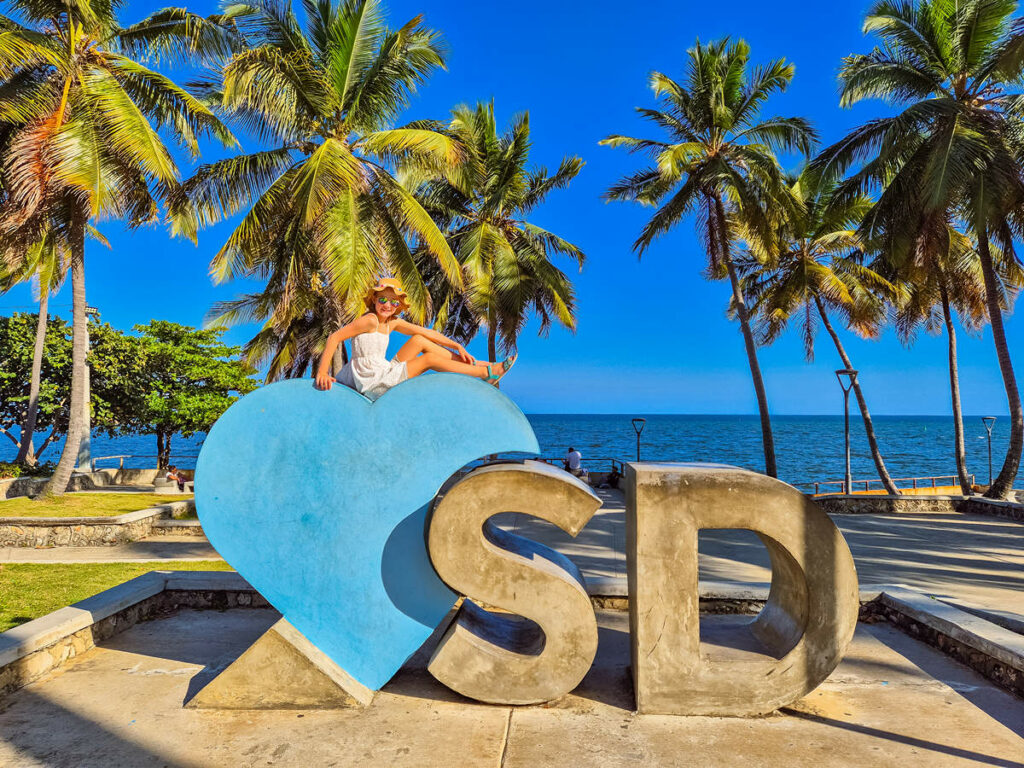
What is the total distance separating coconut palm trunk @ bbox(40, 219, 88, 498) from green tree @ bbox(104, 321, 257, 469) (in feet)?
34.3

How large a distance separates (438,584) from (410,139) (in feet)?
38.1

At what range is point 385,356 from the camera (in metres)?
5.80

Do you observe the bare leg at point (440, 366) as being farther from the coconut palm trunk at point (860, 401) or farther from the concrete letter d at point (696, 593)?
the coconut palm trunk at point (860, 401)

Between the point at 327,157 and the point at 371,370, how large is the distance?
920cm

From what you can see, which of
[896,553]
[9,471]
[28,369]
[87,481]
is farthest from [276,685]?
[28,369]

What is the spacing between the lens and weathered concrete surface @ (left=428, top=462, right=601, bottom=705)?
15.7 feet

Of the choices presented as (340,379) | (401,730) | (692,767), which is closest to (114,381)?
(340,379)

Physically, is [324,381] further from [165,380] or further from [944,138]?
[165,380]

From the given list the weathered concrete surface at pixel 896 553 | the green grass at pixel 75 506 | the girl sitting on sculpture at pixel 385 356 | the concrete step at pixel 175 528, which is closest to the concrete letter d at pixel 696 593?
the girl sitting on sculpture at pixel 385 356

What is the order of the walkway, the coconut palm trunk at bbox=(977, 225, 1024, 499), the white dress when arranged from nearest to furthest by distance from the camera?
the white dress
the walkway
the coconut palm trunk at bbox=(977, 225, 1024, 499)

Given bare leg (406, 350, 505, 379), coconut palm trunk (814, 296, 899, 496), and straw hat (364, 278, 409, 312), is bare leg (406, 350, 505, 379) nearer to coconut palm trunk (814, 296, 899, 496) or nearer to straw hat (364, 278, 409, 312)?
straw hat (364, 278, 409, 312)

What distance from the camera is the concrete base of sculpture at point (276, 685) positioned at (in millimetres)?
4801

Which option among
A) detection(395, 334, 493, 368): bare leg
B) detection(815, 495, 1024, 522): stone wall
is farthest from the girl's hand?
detection(815, 495, 1024, 522): stone wall

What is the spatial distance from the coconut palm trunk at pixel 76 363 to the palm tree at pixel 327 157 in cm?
226
